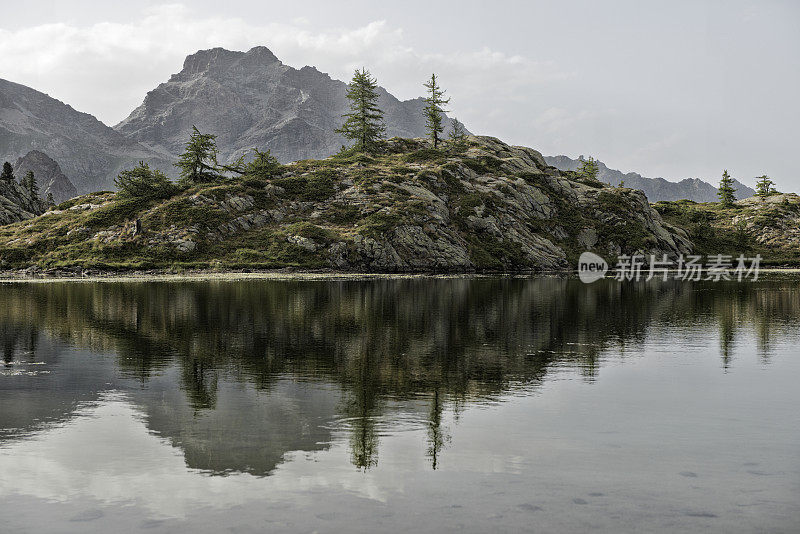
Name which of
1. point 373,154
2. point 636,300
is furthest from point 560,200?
point 636,300

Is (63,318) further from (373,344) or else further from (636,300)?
(636,300)

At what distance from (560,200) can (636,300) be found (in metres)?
116

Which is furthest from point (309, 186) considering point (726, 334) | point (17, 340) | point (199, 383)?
point (199, 383)

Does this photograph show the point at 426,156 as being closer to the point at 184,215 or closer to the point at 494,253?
the point at 494,253

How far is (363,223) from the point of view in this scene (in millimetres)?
129625

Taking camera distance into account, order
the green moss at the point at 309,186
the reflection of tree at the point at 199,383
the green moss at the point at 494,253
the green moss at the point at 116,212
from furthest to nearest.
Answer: the green moss at the point at 309,186 → the green moss at the point at 494,253 → the green moss at the point at 116,212 → the reflection of tree at the point at 199,383

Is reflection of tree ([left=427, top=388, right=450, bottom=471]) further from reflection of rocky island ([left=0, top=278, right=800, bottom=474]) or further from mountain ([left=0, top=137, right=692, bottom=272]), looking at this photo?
mountain ([left=0, top=137, right=692, bottom=272])

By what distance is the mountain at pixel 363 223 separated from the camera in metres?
118

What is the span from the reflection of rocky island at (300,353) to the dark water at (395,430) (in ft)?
0.47

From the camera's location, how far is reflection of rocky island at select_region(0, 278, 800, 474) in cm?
1658

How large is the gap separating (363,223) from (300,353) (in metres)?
103

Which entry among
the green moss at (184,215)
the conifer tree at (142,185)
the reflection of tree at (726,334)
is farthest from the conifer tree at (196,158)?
the reflection of tree at (726,334)

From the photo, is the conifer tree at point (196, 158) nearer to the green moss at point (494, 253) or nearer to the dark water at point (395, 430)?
the green moss at point (494, 253)

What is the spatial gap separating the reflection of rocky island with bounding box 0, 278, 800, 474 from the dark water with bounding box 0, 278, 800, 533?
14cm
